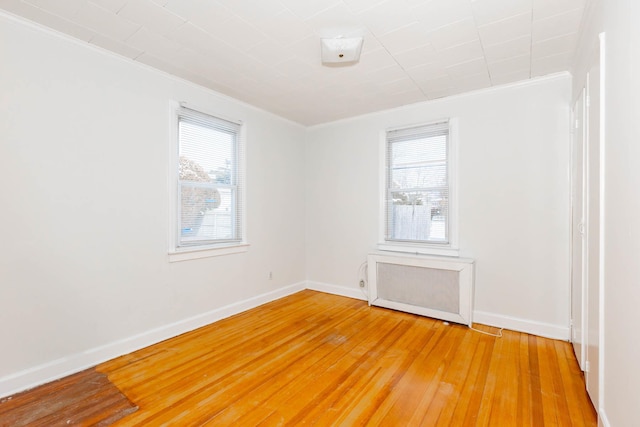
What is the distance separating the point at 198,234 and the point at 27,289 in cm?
143

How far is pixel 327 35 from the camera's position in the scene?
89.8 inches

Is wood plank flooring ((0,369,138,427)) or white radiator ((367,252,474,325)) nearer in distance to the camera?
wood plank flooring ((0,369,138,427))

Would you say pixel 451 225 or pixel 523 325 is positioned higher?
pixel 451 225

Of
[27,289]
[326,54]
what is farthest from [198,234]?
[326,54]

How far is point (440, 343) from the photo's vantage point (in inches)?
112

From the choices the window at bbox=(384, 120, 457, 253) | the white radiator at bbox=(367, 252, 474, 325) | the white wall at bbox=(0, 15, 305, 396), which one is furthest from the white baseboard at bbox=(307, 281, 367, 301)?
the white wall at bbox=(0, 15, 305, 396)

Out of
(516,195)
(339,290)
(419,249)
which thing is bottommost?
(339,290)

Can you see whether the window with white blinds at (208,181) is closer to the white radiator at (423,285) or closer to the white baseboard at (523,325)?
the white radiator at (423,285)

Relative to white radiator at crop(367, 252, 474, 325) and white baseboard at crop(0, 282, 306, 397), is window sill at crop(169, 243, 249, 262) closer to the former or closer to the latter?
white baseboard at crop(0, 282, 306, 397)

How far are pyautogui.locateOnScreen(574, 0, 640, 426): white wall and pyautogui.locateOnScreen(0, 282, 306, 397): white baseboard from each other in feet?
10.9

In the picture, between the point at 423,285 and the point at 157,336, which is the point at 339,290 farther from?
the point at 157,336

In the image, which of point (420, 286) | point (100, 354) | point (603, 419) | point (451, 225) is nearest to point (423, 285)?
point (420, 286)

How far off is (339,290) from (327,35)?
11.1 ft

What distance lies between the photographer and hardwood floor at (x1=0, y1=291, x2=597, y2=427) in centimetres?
183
